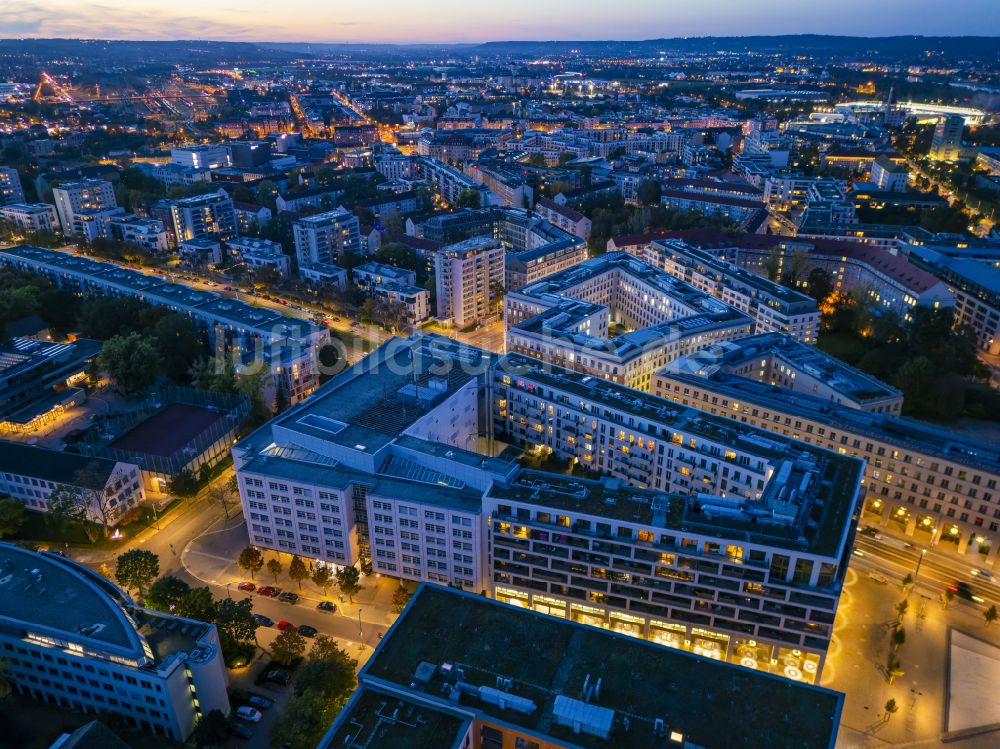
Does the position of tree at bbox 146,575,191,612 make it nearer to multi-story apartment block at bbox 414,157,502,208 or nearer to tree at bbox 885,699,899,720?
tree at bbox 885,699,899,720

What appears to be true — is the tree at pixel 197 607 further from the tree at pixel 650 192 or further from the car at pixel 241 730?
the tree at pixel 650 192

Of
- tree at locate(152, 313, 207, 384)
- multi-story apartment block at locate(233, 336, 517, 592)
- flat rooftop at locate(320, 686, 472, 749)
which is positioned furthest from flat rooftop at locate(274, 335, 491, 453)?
tree at locate(152, 313, 207, 384)

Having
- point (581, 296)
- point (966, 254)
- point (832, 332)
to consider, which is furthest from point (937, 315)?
point (581, 296)

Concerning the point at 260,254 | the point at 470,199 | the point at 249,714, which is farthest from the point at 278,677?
the point at 470,199

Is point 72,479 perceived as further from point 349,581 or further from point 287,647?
point 287,647

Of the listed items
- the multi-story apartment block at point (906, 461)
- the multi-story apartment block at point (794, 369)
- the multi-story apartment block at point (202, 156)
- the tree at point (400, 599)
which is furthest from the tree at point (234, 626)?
the multi-story apartment block at point (202, 156)

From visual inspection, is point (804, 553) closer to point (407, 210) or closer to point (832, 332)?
point (832, 332)
